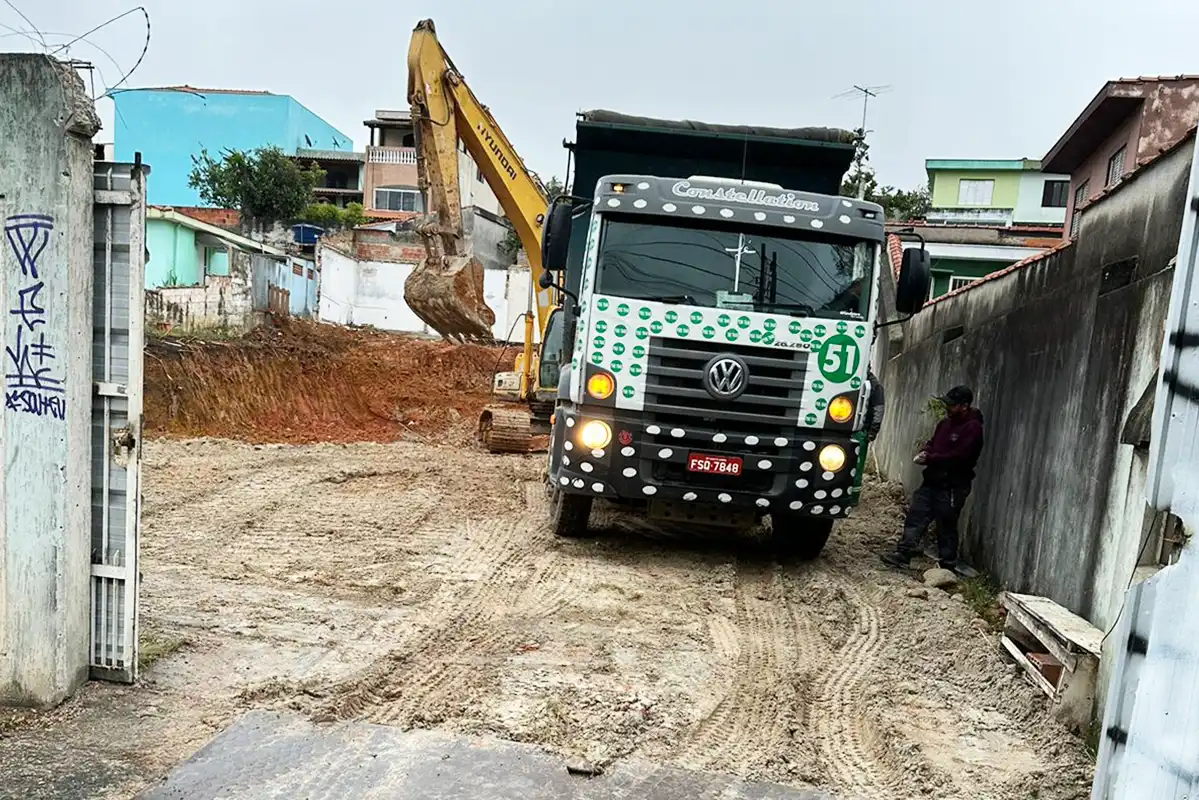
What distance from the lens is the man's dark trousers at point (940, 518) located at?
7.16 metres

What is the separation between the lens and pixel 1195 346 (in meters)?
1.93

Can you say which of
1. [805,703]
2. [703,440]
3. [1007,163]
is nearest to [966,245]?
[1007,163]

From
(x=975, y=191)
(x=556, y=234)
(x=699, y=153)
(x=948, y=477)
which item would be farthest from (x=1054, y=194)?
(x=556, y=234)

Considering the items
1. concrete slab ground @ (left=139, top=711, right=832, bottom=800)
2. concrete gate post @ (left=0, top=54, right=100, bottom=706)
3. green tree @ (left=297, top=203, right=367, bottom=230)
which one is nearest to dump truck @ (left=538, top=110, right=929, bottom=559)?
concrete slab ground @ (left=139, top=711, right=832, bottom=800)

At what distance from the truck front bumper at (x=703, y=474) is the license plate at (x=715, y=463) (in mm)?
31

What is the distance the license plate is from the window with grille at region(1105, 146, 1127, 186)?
15.3 metres

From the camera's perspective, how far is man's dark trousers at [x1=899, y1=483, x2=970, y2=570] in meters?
7.16

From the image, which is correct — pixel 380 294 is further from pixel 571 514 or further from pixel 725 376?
pixel 725 376

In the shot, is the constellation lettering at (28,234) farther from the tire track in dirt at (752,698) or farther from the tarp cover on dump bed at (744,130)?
the tarp cover on dump bed at (744,130)

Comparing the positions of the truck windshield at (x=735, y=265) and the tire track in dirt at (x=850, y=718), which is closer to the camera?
the tire track in dirt at (x=850, y=718)

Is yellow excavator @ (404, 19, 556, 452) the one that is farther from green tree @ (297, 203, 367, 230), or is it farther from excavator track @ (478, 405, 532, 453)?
green tree @ (297, 203, 367, 230)

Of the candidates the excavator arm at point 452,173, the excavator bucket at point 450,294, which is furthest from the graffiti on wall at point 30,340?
the excavator bucket at point 450,294

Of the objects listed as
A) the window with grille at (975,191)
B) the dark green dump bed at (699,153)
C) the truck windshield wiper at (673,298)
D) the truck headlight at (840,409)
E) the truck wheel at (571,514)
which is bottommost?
the truck wheel at (571,514)

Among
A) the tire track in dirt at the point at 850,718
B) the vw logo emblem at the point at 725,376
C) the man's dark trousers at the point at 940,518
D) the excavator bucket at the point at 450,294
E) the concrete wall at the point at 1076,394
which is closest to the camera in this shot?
the tire track in dirt at the point at 850,718
